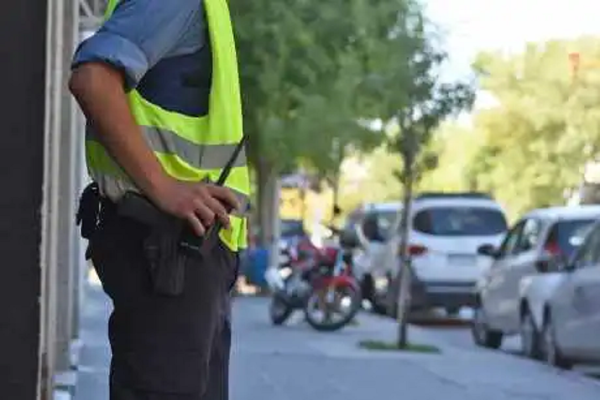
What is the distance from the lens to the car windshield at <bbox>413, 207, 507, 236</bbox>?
2308 cm

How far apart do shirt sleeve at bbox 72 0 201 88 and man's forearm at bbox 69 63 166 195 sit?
0.03 m

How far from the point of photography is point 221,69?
137 inches

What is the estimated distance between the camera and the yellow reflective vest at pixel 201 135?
3395 mm

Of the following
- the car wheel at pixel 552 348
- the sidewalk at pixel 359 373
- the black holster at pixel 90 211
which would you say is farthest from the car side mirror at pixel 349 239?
the black holster at pixel 90 211

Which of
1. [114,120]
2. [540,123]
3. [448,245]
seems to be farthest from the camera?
[540,123]

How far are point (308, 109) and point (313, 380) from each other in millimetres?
14319

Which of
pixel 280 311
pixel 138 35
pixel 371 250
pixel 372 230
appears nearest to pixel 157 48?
pixel 138 35

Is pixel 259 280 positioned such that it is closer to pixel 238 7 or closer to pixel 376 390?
pixel 238 7

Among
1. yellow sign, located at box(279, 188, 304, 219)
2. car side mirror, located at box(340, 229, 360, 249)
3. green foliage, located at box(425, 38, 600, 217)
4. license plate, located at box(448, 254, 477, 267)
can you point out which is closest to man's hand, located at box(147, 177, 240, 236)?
car side mirror, located at box(340, 229, 360, 249)

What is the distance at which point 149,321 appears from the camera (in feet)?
11.0

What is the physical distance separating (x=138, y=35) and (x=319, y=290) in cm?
1668

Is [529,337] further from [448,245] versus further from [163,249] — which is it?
[163,249]

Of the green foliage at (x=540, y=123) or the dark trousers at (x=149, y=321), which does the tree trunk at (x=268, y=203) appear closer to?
the green foliage at (x=540, y=123)

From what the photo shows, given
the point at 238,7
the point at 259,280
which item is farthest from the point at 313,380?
the point at 259,280
